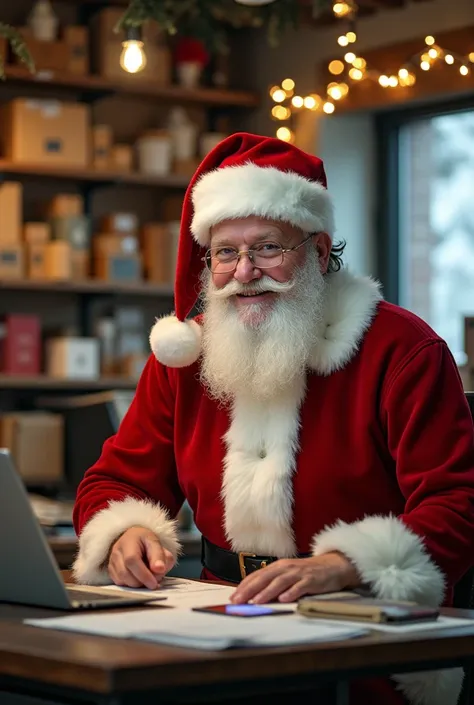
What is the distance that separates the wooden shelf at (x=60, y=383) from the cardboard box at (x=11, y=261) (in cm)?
45

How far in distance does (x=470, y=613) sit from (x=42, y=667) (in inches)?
25.3

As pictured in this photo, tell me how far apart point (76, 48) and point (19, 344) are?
138 centimetres

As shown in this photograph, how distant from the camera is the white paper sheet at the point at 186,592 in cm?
184

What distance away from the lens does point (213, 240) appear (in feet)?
7.94

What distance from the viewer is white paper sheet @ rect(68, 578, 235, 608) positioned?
6.04 ft

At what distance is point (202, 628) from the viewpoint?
1.56 meters

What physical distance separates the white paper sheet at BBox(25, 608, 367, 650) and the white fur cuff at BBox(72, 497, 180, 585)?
16.3 inches

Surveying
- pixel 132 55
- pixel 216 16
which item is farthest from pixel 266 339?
pixel 216 16

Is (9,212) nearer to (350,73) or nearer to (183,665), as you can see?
(350,73)


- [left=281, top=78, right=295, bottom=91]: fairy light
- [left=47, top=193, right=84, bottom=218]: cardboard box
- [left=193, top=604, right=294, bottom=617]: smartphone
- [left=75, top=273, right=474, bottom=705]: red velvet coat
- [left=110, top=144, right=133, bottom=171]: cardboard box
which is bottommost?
[left=193, top=604, right=294, bottom=617]: smartphone

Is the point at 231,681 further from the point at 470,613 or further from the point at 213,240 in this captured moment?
the point at 213,240

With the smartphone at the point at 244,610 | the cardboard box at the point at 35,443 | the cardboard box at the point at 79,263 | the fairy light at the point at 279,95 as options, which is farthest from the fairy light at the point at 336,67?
the smartphone at the point at 244,610

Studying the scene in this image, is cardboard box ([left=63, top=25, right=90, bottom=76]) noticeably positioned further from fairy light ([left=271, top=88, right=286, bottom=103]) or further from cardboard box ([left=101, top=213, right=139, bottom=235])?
fairy light ([left=271, top=88, right=286, bottom=103])

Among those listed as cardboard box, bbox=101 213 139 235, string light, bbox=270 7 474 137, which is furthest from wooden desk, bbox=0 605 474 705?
cardboard box, bbox=101 213 139 235
